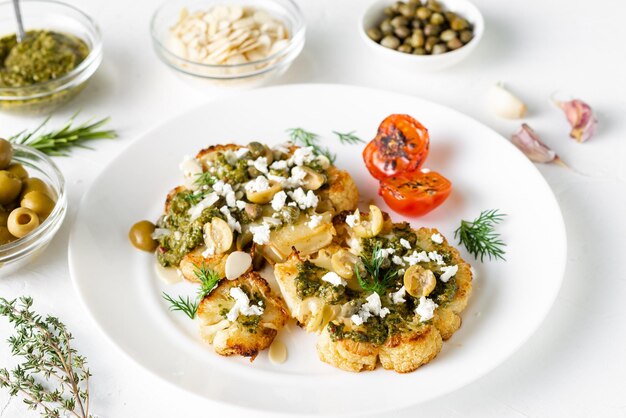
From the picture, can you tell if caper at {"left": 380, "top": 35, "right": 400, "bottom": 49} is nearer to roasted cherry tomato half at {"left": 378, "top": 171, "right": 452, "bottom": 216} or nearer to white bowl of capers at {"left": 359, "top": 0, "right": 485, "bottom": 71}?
white bowl of capers at {"left": 359, "top": 0, "right": 485, "bottom": 71}

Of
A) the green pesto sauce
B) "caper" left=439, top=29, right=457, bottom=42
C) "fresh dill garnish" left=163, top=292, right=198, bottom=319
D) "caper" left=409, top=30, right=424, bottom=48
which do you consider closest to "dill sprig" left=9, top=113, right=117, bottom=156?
the green pesto sauce

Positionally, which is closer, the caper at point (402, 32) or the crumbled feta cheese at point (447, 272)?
the crumbled feta cheese at point (447, 272)

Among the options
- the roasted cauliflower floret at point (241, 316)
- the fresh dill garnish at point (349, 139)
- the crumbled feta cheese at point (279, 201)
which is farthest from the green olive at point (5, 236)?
the fresh dill garnish at point (349, 139)

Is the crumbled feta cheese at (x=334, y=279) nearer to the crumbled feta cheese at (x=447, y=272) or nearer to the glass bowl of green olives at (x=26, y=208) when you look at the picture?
the crumbled feta cheese at (x=447, y=272)

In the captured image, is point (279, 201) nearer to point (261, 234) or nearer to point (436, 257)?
point (261, 234)

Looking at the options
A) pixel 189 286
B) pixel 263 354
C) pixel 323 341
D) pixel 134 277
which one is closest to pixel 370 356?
pixel 323 341

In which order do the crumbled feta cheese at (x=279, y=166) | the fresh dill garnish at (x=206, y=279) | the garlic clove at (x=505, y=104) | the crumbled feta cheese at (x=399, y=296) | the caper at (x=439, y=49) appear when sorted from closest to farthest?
the crumbled feta cheese at (x=399, y=296) → the fresh dill garnish at (x=206, y=279) → the crumbled feta cheese at (x=279, y=166) → the garlic clove at (x=505, y=104) → the caper at (x=439, y=49)

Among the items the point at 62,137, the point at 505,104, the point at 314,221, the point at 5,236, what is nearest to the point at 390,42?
the point at 505,104
